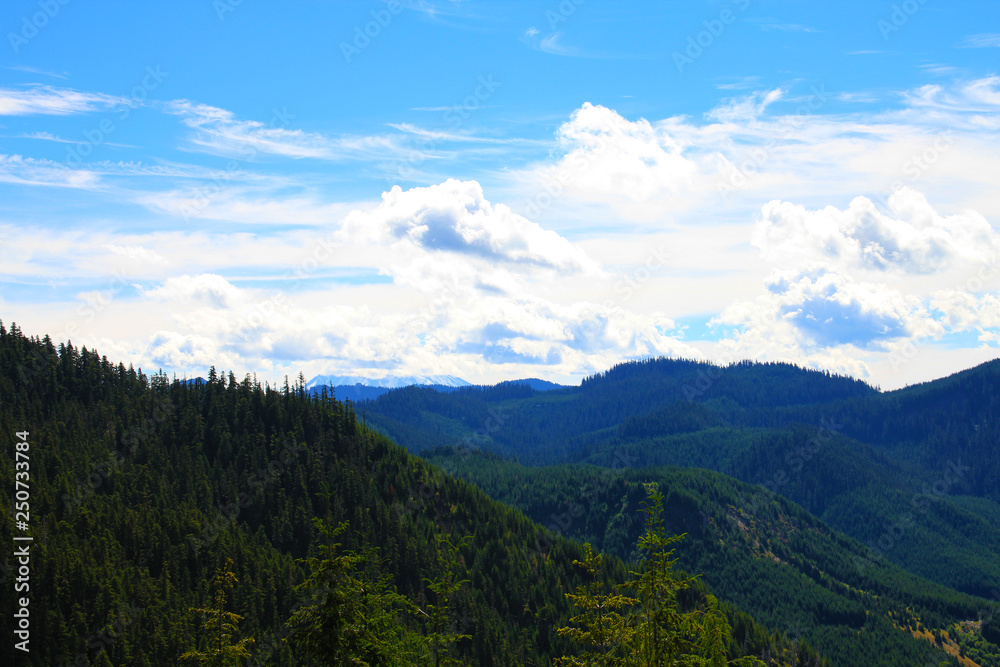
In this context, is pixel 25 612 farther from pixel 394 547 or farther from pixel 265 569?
pixel 394 547

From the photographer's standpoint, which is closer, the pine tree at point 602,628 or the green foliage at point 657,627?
the green foliage at point 657,627

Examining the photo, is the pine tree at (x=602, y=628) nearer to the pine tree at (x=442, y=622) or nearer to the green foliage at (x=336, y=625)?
the green foliage at (x=336, y=625)

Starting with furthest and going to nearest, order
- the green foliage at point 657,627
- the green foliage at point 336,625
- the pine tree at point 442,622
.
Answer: the pine tree at point 442,622, the green foliage at point 657,627, the green foliage at point 336,625

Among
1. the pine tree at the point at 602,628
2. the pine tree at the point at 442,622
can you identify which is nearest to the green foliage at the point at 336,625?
the pine tree at the point at 442,622

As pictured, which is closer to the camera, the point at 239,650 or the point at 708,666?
the point at 708,666

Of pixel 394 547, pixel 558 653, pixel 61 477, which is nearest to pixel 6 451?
pixel 61 477

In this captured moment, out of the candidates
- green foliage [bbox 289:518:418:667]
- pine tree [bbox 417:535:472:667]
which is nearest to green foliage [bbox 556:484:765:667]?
green foliage [bbox 289:518:418:667]

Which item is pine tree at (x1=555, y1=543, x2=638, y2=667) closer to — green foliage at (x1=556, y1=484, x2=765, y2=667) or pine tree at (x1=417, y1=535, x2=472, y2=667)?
green foliage at (x1=556, y1=484, x2=765, y2=667)

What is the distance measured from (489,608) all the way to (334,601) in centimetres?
17916

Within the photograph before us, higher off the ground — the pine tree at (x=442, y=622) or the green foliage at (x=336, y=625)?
the green foliage at (x=336, y=625)

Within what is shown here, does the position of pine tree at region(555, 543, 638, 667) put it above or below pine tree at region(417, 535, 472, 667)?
above

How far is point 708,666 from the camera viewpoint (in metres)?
26.2

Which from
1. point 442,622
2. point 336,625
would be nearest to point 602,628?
point 336,625

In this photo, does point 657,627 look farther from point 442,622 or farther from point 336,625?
point 442,622
